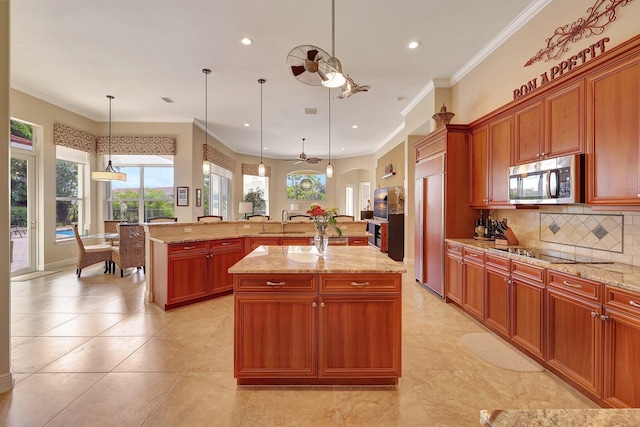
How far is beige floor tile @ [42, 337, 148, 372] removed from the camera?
241 centimetres

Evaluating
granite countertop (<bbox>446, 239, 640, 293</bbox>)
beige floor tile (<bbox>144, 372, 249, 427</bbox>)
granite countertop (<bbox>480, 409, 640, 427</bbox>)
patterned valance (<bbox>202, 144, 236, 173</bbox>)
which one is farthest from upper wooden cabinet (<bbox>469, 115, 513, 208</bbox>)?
patterned valance (<bbox>202, 144, 236, 173</bbox>)

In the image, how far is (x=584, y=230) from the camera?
257 cm

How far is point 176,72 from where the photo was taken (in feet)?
14.7

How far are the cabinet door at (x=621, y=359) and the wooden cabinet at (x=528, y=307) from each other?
527mm

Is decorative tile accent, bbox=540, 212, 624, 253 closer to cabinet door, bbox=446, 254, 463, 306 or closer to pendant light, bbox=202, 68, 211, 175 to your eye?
cabinet door, bbox=446, 254, 463, 306

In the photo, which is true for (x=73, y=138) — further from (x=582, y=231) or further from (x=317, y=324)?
(x=582, y=231)

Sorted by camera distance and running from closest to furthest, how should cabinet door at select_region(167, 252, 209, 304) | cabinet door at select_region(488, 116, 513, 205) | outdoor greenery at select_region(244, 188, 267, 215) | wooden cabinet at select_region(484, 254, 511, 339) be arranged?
wooden cabinet at select_region(484, 254, 511, 339) → cabinet door at select_region(488, 116, 513, 205) → cabinet door at select_region(167, 252, 209, 304) → outdoor greenery at select_region(244, 188, 267, 215)

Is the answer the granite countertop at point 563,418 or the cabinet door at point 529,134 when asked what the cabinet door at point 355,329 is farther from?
the cabinet door at point 529,134

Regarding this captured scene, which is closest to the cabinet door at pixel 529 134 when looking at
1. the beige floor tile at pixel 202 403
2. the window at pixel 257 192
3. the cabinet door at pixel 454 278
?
the cabinet door at pixel 454 278

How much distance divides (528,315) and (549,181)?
1.15 meters

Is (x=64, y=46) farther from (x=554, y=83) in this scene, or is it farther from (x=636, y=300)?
(x=636, y=300)

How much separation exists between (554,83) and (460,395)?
2583 mm

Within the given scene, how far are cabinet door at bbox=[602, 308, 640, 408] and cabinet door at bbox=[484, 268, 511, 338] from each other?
93cm

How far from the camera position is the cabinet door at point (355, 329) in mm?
2086
